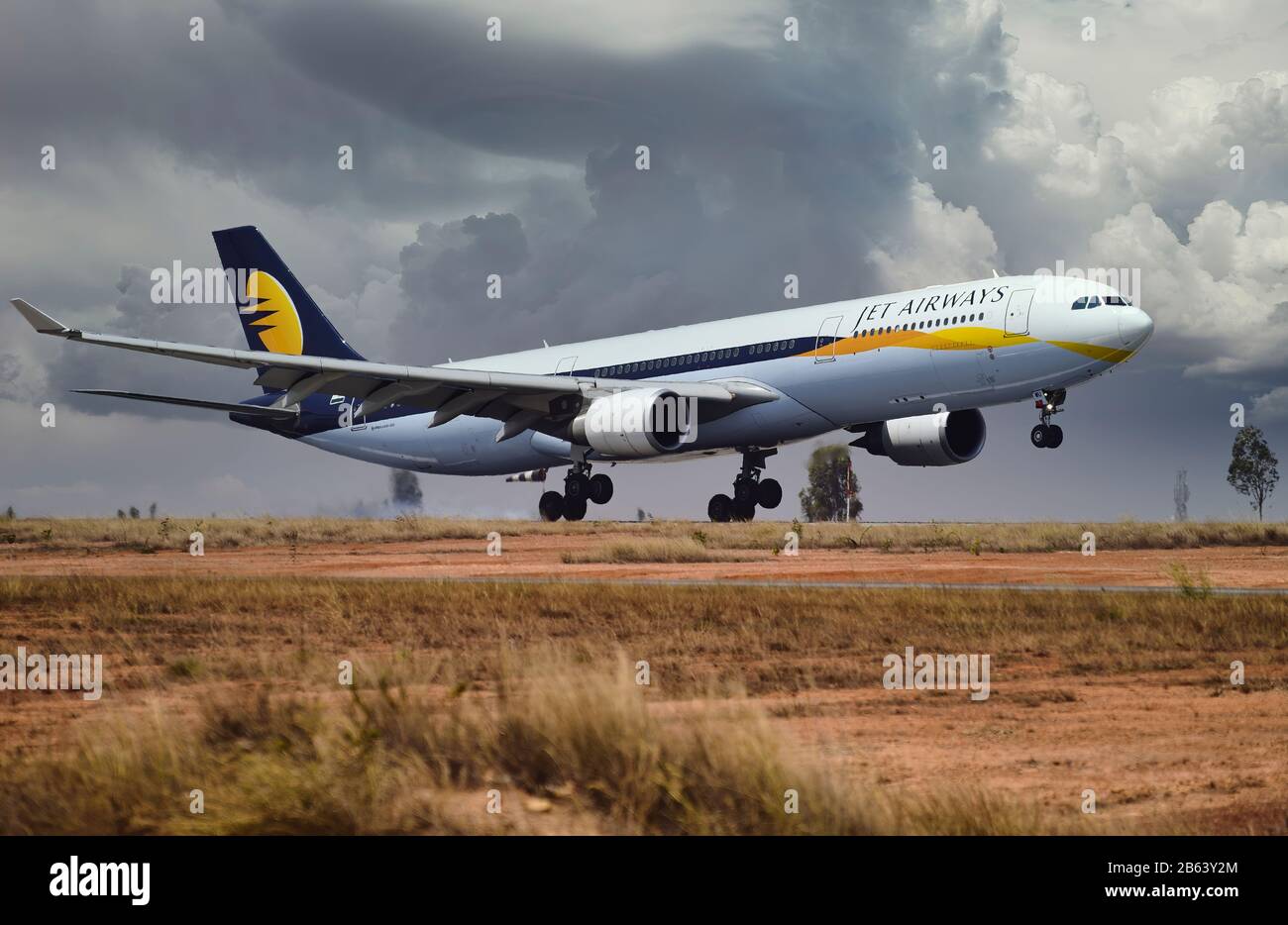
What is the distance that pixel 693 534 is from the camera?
35.3 m

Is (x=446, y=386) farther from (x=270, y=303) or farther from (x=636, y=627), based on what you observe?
(x=636, y=627)

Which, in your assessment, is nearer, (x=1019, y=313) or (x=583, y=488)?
(x=1019, y=313)

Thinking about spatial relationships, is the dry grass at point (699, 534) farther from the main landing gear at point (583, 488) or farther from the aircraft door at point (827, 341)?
the aircraft door at point (827, 341)

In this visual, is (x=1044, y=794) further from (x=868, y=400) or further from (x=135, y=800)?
(x=868, y=400)

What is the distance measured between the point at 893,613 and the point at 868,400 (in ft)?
57.6

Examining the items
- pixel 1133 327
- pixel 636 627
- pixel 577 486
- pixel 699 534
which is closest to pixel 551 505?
pixel 577 486

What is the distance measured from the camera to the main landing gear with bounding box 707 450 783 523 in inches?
1635

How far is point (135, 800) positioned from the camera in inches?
330

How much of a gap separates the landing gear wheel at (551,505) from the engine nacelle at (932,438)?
33.2 feet

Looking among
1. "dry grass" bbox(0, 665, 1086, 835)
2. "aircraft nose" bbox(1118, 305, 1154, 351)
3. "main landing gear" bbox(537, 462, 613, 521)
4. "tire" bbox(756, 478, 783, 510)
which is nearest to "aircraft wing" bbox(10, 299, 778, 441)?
"main landing gear" bbox(537, 462, 613, 521)

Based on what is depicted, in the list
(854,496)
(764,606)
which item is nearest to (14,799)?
(764,606)

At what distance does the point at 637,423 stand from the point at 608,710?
26519 millimetres

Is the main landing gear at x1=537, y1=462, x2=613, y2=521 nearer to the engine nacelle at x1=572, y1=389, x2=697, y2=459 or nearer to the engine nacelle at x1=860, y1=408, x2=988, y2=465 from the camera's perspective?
the engine nacelle at x1=572, y1=389, x2=697, y2=459
